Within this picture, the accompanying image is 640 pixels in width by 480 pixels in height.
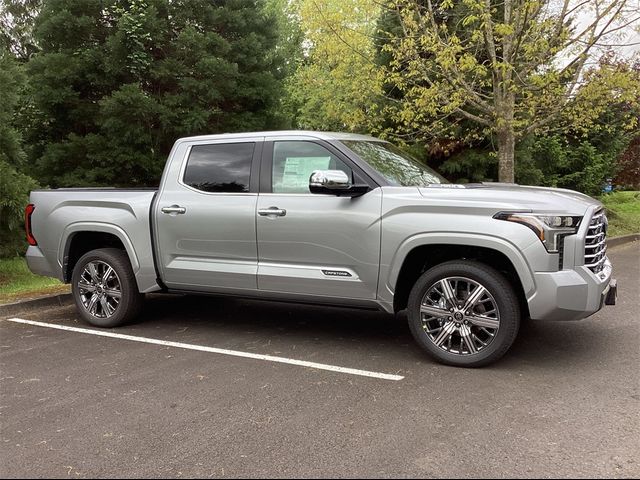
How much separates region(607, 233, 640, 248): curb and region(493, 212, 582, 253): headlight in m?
9.47

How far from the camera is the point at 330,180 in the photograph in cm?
462

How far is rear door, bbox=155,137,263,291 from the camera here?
531 centimetres

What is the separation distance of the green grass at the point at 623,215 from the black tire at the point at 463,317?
10980 mm

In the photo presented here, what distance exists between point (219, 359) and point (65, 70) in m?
7.64

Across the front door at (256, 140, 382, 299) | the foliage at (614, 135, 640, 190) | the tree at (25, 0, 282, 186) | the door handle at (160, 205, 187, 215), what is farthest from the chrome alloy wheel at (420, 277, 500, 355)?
the foliage at (614, 135, 640, 190)

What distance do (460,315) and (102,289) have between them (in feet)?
12.0

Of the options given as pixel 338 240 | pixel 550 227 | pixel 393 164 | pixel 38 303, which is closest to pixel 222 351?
pixel 338 240

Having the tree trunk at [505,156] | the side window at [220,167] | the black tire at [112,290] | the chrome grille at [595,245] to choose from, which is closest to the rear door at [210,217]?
the side window at [220,167]

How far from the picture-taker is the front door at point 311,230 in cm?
479

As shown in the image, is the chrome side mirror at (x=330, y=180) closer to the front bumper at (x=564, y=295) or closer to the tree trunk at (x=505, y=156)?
the front bumper at (x=564, y=295)

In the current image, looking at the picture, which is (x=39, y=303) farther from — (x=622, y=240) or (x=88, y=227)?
(x=622, y=240)

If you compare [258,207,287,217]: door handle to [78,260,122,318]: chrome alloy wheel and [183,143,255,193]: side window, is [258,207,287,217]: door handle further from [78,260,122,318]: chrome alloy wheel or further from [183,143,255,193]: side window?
[78,260,122,318]: chrome alloy wheel

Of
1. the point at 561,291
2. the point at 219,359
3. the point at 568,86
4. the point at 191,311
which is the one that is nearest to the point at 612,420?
the point at 561,291

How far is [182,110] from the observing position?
34.9ft
